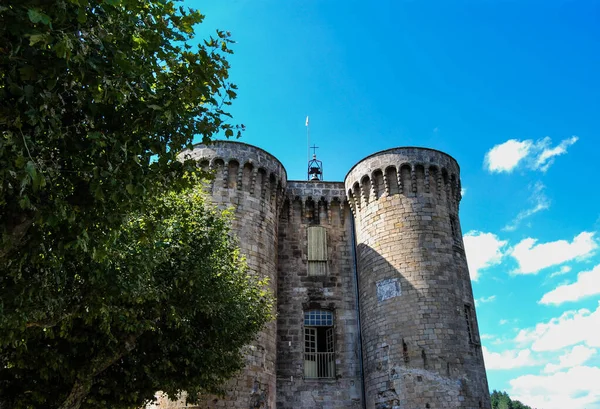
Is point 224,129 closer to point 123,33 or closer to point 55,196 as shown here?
point 123,33

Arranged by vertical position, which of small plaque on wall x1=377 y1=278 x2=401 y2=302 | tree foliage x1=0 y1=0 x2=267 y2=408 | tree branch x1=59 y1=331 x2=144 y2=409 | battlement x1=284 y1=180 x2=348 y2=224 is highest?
battlement x1=284 y1=180 x2=348 y2=224


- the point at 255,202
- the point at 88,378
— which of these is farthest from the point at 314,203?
the point at 88,378

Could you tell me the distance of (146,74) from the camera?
5.95m

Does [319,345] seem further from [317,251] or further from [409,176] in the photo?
[409,176]

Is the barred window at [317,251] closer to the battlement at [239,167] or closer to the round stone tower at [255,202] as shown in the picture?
the round stone tower at [255,202]

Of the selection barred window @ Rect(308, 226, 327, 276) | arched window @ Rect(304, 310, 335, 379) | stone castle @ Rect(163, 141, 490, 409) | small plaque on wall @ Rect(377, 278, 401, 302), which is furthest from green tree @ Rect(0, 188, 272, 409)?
barred window @ Rect(308, 226, 327, 276)

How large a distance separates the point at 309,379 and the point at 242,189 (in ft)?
Answer: 27.6

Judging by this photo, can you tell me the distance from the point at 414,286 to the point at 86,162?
15.6m

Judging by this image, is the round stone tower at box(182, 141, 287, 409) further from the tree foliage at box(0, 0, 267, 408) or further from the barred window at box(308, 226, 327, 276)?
the tree foliage at box(0, 0, 267, 408)

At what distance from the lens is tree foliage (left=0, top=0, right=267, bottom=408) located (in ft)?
16.2

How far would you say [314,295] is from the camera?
21766 millimetres

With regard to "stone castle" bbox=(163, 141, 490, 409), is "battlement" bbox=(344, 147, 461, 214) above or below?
above

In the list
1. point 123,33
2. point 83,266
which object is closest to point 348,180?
point 83,266

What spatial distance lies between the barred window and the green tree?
8.96m
